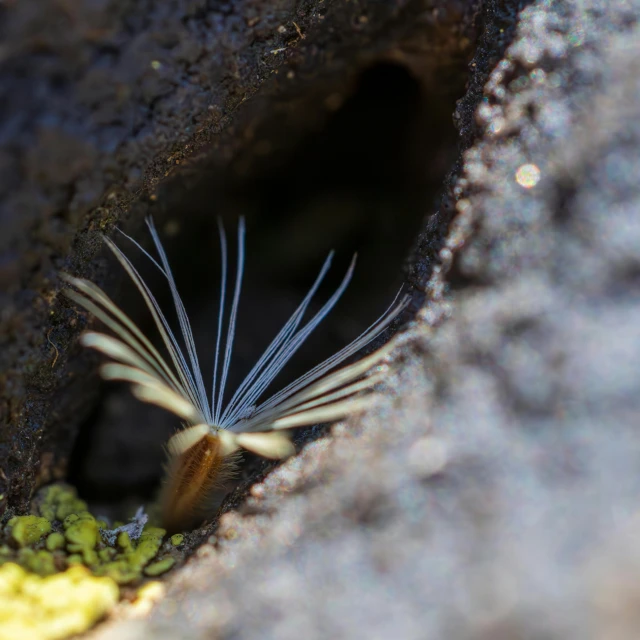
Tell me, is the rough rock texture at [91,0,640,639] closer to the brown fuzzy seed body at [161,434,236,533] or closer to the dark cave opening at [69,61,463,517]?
the brown fuzzy seed body at [161,434,236,533]

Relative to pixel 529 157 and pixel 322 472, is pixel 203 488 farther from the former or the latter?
pixel 529 157

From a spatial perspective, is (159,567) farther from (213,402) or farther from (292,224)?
(292,224)

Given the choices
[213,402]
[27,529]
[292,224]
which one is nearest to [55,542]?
[27,529]

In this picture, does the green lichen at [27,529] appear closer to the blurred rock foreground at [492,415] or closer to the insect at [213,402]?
the blurred rock foreground at [492,415]

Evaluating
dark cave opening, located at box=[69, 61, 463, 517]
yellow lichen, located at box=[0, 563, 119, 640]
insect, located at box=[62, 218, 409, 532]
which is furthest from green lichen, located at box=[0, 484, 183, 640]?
dark cave opening, located at box=[69, 61, 463, 517]

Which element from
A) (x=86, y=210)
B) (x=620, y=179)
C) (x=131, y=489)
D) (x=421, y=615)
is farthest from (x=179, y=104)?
(x=131, y=489)

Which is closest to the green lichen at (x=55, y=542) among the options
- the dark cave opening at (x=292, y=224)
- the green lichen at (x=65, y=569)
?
the green lichen at (x=65, y=569)
